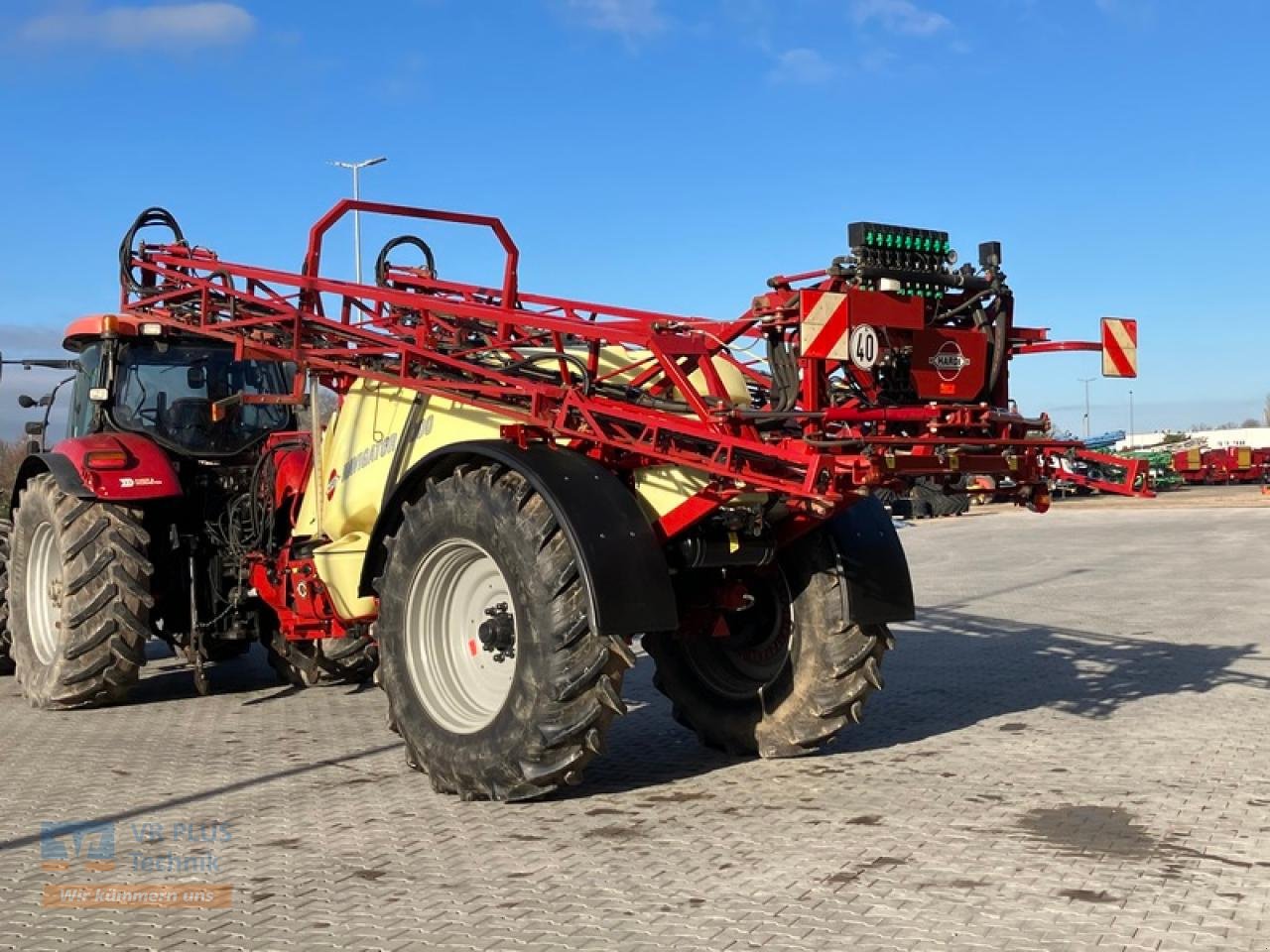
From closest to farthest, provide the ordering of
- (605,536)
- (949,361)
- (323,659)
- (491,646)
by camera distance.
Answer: (605,536) < (949,361) < (491,646) < (323,659)

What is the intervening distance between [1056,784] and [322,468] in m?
4.47

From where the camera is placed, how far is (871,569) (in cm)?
656

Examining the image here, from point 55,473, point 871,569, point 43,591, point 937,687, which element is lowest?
point 937,687

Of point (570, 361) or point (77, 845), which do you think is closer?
point (77, 845)

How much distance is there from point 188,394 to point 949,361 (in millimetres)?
5738

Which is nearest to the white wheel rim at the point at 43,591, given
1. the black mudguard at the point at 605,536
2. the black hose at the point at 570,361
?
the black hose at the point at 570,361

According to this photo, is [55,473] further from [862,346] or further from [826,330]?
[862,346]

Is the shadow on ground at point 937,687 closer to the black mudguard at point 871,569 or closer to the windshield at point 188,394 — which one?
the black mudguard at point 871,569

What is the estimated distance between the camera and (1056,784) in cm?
599

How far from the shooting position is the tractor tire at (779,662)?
21.2ft

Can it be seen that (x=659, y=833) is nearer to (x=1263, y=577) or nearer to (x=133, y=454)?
(x=133, y=454)

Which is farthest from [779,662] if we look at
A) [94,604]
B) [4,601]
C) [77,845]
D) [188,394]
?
[4,601]

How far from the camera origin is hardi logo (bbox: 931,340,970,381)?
19.1 feet

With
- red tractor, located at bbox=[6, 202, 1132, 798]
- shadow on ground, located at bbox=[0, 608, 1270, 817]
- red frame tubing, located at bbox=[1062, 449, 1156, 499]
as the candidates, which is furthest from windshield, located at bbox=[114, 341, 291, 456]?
red frame tubing, located at bbox=[1062, 449, 1156, 499]
